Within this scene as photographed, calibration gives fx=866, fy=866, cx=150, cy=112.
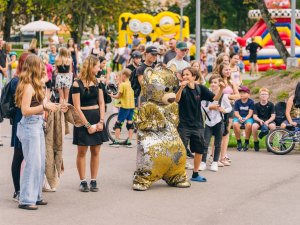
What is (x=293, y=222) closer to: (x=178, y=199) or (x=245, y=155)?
(x=178, y=199)

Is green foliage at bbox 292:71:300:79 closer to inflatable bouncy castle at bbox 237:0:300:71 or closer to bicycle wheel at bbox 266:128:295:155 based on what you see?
bicycle wheel at bbox 266:128:295:155

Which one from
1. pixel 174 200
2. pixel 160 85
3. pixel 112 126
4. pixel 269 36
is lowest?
pixel 174 200

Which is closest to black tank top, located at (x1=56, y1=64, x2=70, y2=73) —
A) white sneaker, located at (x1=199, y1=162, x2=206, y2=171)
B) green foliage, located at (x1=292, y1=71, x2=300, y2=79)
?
green foliage, located at (x1=292, y1=71, x2=300, y2=79)

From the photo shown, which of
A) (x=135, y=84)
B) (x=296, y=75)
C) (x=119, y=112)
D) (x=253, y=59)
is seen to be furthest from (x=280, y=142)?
(x=253, y=59)

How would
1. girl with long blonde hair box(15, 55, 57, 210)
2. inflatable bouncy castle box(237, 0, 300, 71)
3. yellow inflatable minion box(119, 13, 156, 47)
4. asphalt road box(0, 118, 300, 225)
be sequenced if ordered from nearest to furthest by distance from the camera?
1. asphalt road box(0, 118, 300, 225)
2. girl with long blonde hair box(15, 55, 57, 210)
3. inflatable bouncy castle box(237, 0, 300, 71)
4. yellow inflatable minion box(119, 13, 156, 47)

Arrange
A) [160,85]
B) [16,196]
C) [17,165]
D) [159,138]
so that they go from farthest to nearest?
[160,85] < [159,138] < [16,196] < [17,165]

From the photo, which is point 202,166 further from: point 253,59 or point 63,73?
point 253,59

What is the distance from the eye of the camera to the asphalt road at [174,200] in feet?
31.4

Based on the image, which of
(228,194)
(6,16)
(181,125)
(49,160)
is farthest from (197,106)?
(6,16)

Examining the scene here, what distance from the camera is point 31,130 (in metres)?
10.0

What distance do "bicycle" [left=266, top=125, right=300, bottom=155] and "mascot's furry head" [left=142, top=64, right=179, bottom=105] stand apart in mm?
3728

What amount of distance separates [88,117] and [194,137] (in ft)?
6.05

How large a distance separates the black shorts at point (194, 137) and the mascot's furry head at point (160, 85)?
2.55ft

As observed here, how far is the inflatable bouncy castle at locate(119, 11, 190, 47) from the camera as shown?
143ft
